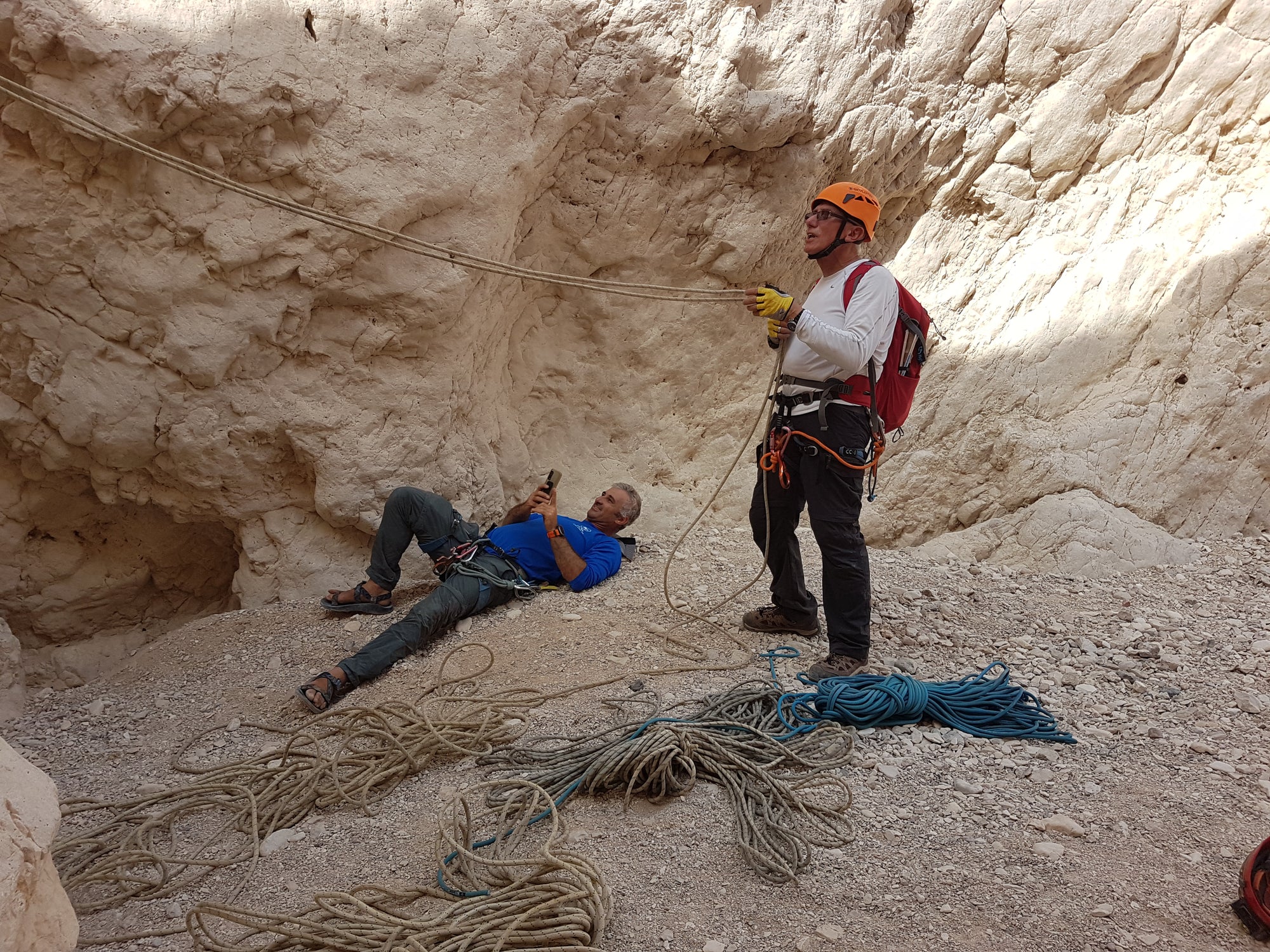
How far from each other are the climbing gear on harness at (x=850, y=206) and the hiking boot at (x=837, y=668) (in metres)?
1.53

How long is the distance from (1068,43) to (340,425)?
4.81 metres

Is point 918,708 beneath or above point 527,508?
above

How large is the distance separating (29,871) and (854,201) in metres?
3.02

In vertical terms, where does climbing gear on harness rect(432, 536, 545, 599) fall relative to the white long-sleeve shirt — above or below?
below

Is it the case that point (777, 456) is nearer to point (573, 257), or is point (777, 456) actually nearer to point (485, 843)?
point (485, 843)

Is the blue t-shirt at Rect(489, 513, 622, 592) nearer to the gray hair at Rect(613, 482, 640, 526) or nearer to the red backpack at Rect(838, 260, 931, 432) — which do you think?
the gray hair at Rect(613, 482, 640, 526)

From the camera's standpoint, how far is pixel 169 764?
9.67 ft

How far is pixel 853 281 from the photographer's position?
311cm

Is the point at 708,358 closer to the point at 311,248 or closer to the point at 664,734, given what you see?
the point at 311,248

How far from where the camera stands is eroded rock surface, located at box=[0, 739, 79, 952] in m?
1.36

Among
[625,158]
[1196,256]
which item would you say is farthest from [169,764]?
[1196,256]

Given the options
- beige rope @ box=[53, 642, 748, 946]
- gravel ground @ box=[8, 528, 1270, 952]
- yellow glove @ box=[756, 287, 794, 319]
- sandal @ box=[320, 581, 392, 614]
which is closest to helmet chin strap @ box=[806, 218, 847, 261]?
yellow glove @ box=[756, 287, 794, 319]

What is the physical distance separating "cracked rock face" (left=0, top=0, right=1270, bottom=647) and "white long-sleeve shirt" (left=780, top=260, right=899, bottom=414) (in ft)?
6.31

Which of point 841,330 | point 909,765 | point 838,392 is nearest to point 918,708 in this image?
point 909,765
